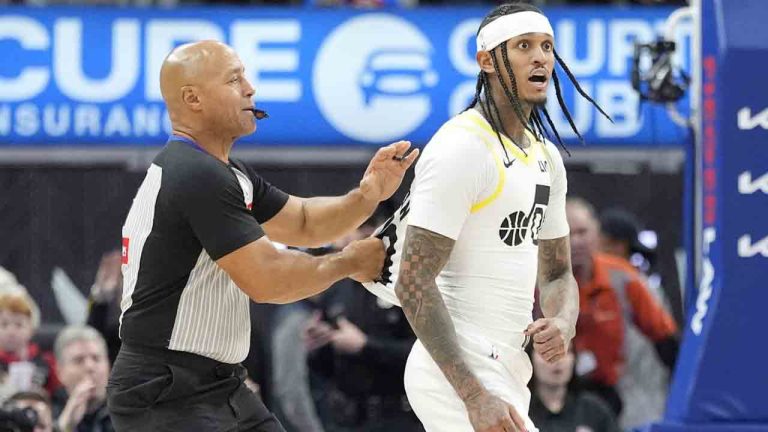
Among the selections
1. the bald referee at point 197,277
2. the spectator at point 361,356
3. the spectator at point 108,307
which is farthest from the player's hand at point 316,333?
the bald referee at point 197,277

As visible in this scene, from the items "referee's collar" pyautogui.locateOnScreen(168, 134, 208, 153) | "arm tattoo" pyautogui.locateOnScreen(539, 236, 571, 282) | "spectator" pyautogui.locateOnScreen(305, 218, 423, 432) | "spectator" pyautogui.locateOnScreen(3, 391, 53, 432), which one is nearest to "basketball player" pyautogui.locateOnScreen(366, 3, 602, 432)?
"arm tattoo" pyautogui.locateOnScreen(539, 236, 571, 282)

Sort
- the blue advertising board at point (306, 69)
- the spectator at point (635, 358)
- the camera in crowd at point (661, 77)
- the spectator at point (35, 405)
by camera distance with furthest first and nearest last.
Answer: the blue advertising board at point (306, 69) → the spectator at point (635, 358) → the camera in crowd at point (661, 77) → the spectator at point (35, 405)

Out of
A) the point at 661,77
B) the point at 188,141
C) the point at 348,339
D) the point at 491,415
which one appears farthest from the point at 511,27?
the point at 348,339

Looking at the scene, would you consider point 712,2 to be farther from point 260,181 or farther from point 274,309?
point 274,309

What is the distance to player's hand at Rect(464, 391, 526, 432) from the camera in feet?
13.8

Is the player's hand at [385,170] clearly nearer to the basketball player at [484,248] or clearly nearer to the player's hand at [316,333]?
the basketball player at [484,248]

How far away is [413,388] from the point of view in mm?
4469

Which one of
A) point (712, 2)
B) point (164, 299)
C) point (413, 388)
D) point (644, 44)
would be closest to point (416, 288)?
point (413, 388)

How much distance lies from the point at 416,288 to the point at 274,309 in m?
4.54

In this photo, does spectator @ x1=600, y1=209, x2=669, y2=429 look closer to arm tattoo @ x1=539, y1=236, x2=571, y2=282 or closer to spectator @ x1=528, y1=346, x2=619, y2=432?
spectator @ x1=528, y1=346, x2=619, y2=432

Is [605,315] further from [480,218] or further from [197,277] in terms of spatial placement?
[197,277]

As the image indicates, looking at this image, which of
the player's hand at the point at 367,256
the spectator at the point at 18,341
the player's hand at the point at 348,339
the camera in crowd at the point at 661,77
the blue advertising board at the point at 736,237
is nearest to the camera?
the player's hand at the point at 367,256

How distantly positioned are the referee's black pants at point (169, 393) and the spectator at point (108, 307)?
381 centimetres

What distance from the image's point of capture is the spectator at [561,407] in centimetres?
798
